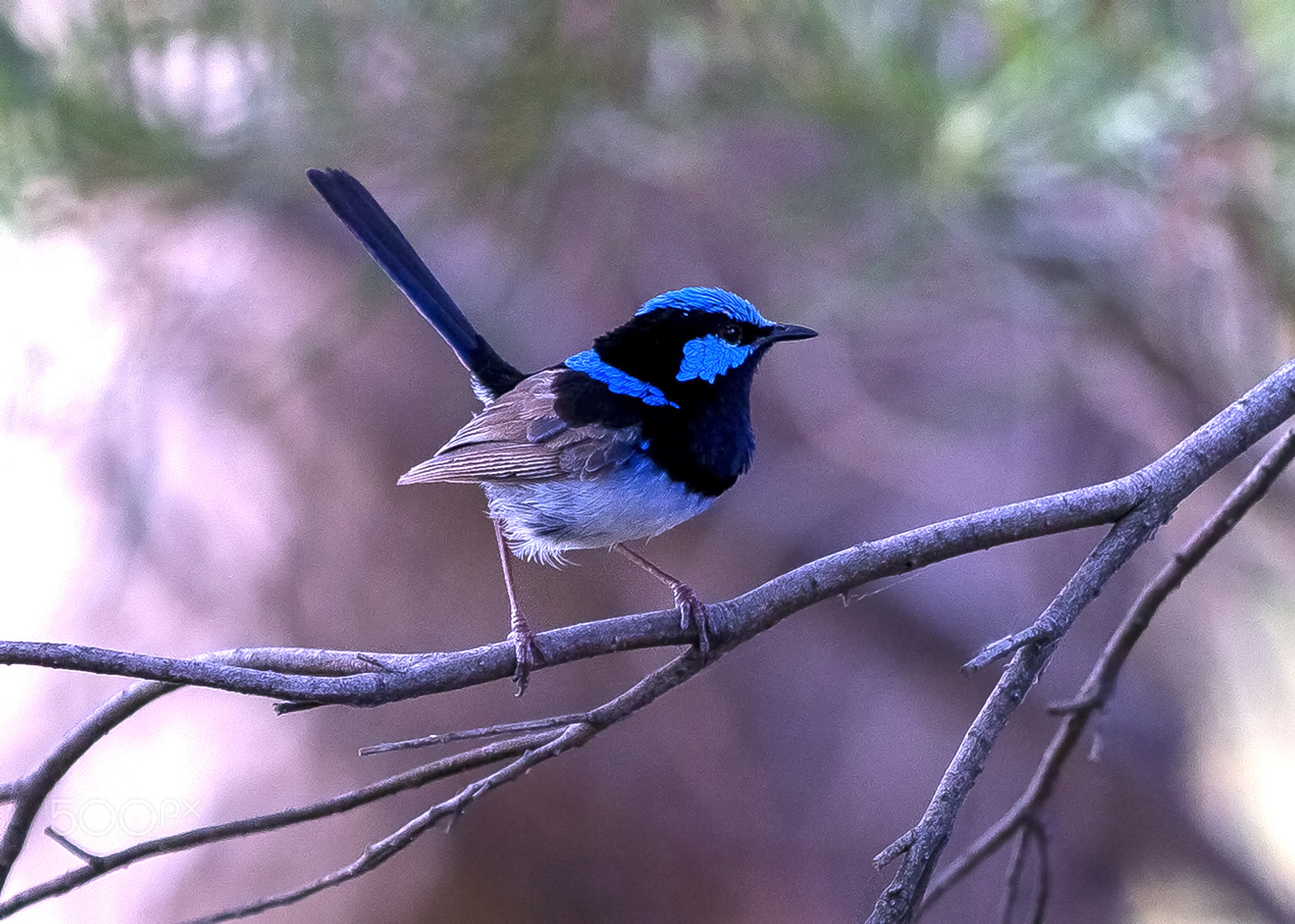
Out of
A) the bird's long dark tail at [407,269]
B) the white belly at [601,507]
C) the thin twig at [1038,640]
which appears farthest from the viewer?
the bird's long dark tail at [407,269]

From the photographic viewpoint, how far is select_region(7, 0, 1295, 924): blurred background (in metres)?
3.40

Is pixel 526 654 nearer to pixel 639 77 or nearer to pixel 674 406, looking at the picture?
pixel 674 406

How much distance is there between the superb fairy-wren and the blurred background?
1116mm

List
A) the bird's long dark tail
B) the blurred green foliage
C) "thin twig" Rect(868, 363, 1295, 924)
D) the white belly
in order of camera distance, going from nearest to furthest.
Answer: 1. "thin twig" Rect(868, 363, 1295, 924)
2. the white belly
3. the bird's long dark tail
4. the blurred green foliage

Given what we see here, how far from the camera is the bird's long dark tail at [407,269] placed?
2.40 meters

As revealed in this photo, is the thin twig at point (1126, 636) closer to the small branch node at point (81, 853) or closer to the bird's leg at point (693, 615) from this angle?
the bird's leg at point (693, 615)

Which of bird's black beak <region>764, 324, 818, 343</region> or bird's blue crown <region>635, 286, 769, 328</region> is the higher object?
bird's blue crown <region>635, 286, 769, 328</region>

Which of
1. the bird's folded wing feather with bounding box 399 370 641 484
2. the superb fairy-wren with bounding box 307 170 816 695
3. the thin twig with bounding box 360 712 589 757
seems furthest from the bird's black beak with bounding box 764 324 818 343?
the thin twig with bounding box 360 712 589 757

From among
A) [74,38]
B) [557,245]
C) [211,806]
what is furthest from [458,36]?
[211,806]

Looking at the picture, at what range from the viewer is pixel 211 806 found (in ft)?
15.7

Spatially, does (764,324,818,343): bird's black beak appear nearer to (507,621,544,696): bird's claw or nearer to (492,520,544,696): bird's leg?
(492,520,544,696): bird's leg

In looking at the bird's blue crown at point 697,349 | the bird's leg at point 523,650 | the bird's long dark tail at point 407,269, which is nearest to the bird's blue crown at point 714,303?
the bird's blue crown at point 697,349

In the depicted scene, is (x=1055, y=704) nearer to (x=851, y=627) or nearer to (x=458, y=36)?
(x=458, y=36)

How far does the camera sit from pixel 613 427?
2.35 meters
